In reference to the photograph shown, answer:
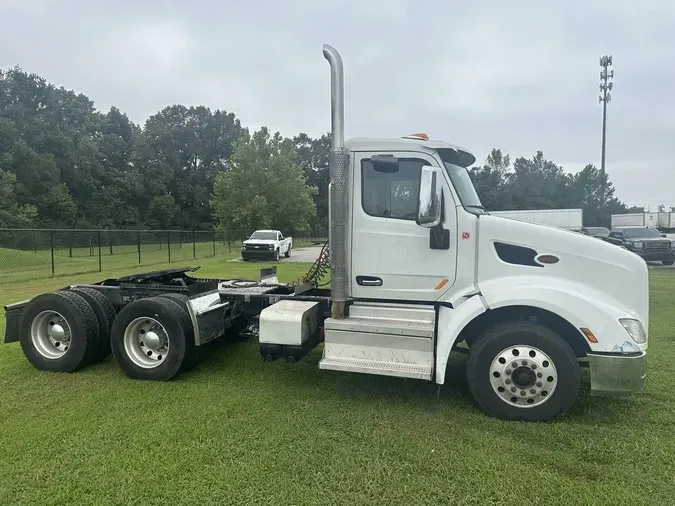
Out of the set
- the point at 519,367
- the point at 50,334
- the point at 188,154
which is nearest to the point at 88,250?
the point at 50,334

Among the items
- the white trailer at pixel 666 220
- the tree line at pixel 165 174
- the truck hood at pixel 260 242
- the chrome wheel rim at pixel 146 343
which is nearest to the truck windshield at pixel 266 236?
the truck hood at pixel 260 242

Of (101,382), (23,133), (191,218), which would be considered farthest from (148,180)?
(101,382)

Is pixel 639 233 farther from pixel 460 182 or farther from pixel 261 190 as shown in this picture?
pixel 261 190

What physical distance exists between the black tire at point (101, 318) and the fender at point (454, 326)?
405cm

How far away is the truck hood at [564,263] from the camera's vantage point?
422cm

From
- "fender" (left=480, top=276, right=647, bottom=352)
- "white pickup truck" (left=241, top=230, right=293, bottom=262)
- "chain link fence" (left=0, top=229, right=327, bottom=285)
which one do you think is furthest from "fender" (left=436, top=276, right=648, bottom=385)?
"white pickup truck" (left=241, top=230, right=293, bottom=262)

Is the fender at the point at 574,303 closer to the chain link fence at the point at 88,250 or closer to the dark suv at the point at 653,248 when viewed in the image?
the chain link fence at the point at 88,250

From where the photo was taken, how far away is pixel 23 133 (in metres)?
56.7

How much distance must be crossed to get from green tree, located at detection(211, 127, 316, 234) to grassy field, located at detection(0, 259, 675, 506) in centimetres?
3655

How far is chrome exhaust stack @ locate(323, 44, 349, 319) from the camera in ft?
15.0

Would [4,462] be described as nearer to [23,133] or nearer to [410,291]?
[410,291]

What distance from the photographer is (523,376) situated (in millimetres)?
4227

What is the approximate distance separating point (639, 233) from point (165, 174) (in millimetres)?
62392

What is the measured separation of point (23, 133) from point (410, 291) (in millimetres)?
66320
